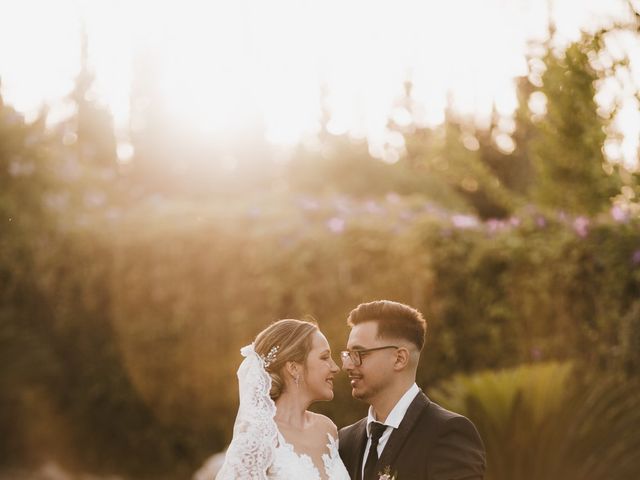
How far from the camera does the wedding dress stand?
4.41m

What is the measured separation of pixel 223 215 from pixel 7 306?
3215mm

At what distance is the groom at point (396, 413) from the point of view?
423 cm

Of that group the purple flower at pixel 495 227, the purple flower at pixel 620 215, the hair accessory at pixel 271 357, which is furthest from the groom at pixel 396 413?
the purple flower at pixel 495 227

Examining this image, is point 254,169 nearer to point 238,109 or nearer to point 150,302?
point 238,109

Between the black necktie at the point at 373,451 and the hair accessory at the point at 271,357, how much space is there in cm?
63

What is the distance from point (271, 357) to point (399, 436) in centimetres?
84

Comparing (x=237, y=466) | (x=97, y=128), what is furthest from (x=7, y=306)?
(x=97, y=128)

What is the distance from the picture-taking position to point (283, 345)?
4852mm

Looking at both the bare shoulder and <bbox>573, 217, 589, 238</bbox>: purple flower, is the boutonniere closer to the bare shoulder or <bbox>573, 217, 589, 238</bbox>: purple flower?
the bare shoulder

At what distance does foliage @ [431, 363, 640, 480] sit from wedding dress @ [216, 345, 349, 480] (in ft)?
6.97

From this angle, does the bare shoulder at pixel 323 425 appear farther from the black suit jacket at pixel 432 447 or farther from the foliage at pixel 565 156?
the foliage at pixel 565 156

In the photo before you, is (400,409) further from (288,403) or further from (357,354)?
(288,403)

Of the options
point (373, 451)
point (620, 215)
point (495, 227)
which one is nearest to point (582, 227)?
point (620, 215)

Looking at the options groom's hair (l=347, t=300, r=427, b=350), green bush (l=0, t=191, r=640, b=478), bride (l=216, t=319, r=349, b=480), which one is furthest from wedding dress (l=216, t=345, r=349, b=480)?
green bush (l=0, t=191, r=640, b=478)
